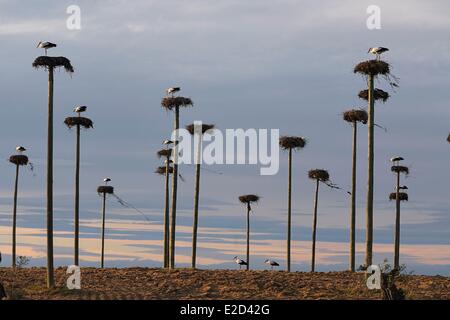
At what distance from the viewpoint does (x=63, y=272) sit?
4209 cm

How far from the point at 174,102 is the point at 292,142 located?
9.03m

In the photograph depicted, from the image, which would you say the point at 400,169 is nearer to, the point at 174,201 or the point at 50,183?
the point at 174,201

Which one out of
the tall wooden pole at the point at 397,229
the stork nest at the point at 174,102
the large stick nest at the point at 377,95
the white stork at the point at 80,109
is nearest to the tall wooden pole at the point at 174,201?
the stork nest at the point at 174,102

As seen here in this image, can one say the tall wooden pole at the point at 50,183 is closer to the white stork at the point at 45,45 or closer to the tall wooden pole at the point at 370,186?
the white stork at the point at 45,45

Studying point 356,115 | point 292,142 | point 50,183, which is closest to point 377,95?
point 356,115

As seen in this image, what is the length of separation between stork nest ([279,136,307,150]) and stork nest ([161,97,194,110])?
777 cm

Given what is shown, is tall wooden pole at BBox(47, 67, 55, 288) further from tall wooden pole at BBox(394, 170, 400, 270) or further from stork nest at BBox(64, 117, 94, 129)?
tall wooden pole at BBox(394, 170, 400, 270)

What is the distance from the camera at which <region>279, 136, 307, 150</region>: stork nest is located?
167 feet

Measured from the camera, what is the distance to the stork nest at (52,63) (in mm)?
35281

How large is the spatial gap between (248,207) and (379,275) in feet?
91.7

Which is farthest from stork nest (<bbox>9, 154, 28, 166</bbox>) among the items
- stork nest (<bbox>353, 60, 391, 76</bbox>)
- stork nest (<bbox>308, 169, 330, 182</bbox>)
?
stork nest (<bbox>353, 60, 391, 76</bbox>)

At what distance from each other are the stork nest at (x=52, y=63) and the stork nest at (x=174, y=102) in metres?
11.0
